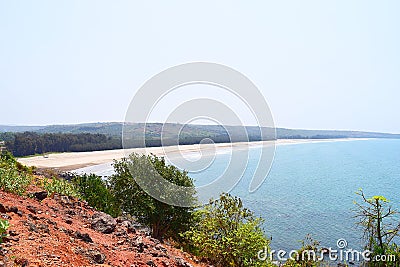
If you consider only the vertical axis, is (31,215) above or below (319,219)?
above

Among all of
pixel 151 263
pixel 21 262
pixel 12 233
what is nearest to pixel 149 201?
pixel 151 263

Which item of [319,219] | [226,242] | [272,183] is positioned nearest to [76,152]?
[272,183]

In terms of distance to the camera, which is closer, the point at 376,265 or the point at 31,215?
the point at 31,215

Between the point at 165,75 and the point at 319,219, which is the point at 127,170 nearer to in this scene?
the point at 165,75

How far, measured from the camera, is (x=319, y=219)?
38000 millimetres

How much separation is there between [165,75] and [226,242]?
767cm

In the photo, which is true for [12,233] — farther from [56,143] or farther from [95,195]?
[56,143]

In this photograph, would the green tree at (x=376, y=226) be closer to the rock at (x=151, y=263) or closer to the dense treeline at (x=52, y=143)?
the rock at (x=151, y=263)

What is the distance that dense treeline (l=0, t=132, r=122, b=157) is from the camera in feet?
322

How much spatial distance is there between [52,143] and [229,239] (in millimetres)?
108587

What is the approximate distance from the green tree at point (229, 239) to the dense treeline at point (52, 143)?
9565cm

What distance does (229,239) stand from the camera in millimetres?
13820

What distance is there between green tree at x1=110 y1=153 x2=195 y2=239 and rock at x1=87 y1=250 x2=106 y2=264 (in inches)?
503

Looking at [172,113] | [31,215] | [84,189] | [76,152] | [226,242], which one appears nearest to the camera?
[31,215]
